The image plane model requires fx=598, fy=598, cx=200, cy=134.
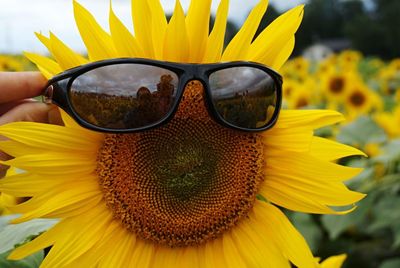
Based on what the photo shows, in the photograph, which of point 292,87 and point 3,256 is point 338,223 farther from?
point 292,87

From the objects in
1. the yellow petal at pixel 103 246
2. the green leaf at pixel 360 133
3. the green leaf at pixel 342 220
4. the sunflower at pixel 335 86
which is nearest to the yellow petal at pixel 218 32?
the yellow petal at pixel 103 246

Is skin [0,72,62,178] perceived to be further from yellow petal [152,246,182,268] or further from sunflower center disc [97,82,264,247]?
yellow petal [152,246,182,268]

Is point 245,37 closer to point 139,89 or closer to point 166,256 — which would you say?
point 139,89

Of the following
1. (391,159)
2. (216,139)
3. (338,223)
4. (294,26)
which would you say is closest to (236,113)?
(216,139)

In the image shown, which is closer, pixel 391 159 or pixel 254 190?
pixel 254 190

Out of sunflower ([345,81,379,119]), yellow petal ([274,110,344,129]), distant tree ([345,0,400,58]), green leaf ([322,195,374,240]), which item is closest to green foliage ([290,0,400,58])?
distant tree ([345,0,400,58])

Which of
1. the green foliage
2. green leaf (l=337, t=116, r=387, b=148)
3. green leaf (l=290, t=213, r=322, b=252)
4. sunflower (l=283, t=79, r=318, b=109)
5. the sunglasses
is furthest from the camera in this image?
the green foliage

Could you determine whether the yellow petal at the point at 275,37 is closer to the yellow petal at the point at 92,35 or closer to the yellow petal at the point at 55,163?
the yellow petal at the point at 92,35

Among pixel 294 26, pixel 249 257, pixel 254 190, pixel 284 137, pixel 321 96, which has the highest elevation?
pixel 294 26
